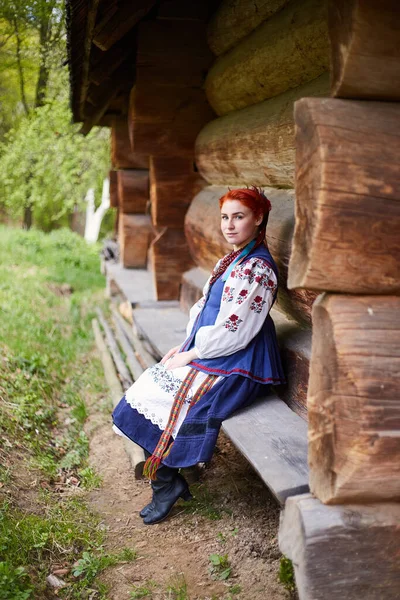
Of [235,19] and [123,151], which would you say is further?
[123,151]

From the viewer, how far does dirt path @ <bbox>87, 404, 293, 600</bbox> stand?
9.16 feet

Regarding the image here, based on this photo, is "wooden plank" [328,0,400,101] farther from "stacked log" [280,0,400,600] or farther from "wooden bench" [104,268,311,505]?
"wooden bench" [104,268,311,505]

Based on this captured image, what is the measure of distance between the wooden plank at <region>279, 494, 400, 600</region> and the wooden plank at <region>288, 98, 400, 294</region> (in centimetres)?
83

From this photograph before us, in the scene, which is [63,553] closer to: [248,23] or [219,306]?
[219,306]

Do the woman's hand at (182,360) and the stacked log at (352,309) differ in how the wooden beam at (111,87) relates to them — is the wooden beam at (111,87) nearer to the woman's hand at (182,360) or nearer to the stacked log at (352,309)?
the woman's hand at (182,360)

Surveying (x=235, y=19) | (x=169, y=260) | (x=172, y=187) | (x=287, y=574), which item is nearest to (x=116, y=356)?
(x=169, y=260)

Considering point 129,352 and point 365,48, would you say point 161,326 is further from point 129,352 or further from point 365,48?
point 365,48

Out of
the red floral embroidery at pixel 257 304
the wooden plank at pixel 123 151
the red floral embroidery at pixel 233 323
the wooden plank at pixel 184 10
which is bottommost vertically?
the red floral embroidery at pixel 233 323

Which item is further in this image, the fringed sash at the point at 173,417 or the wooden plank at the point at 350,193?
the fringed sash at the point at 173,417

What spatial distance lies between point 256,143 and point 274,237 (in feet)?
2.44

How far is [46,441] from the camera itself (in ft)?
14.2

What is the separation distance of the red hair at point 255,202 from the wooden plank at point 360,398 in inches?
45.4

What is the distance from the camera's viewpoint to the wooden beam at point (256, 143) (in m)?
3.49

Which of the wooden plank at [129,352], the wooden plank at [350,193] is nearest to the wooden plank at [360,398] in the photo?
the wooden plank at [350,193]
